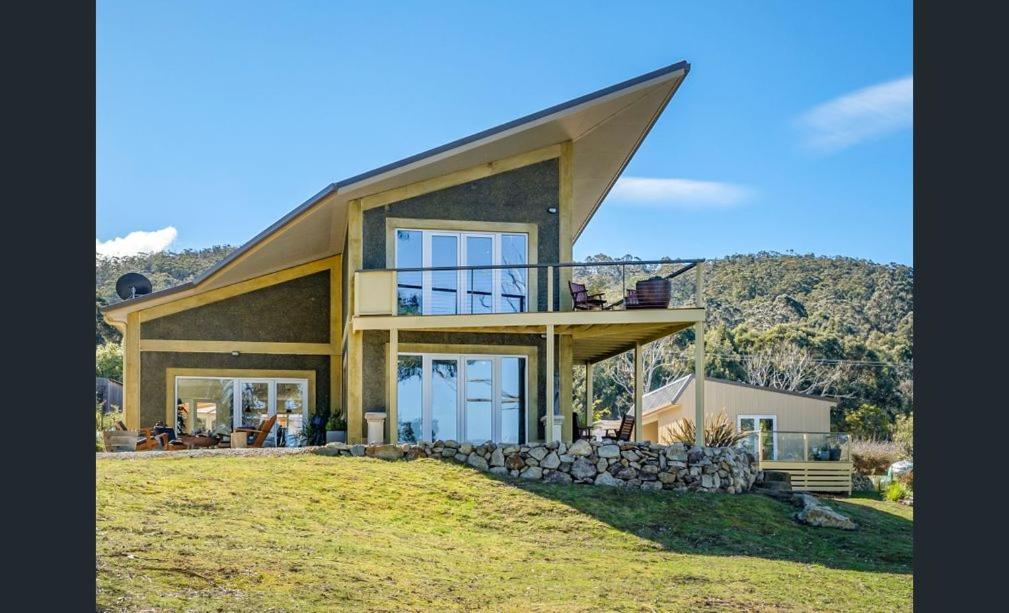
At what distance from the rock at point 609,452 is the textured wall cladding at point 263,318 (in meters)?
9.45

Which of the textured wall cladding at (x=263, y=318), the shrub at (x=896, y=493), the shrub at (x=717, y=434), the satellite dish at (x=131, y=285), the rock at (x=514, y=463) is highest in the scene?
the satellite dish at (x=131, y=285)

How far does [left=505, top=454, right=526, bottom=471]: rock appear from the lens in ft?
57.3

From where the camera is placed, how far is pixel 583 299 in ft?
63.4

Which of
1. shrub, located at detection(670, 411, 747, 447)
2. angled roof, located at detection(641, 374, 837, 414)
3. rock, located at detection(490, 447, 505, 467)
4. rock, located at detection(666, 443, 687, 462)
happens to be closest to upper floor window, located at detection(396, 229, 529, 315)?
rock, located at detection(490, 447, 505, 467)

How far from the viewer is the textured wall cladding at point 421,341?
64.2 feet

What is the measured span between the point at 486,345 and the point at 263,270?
22.8 feet

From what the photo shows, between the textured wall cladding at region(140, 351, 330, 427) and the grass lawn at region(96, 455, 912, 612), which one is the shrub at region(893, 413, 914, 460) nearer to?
the grass lawn at region(96, 455, 912, 612)

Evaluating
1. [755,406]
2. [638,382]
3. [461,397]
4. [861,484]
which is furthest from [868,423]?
[461,397]

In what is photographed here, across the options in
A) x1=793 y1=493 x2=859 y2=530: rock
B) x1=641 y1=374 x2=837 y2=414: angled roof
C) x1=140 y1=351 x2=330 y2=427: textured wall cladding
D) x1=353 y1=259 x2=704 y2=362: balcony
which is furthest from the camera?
x1=641 y1=374 x2=837 y2=414: angled roof

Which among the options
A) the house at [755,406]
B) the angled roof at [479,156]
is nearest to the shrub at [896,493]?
the house at [755,406]

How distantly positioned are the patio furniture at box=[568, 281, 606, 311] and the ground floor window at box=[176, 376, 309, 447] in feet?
26.6

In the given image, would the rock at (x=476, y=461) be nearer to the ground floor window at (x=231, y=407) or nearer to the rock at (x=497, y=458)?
the rock at (x=497, y=458)

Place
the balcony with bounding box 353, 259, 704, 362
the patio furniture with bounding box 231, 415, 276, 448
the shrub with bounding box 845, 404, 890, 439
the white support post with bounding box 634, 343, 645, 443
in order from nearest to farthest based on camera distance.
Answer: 1. the balcony with bounding box 353, 259, 704, 362
2. the patio furniture with bounding box 231, 415, 276, 448
3. the white support post with bounding box 634, 343, 645, 443
4. the shrub with bounding box 845, 404, 890, 439

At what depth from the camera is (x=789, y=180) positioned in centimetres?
7931
